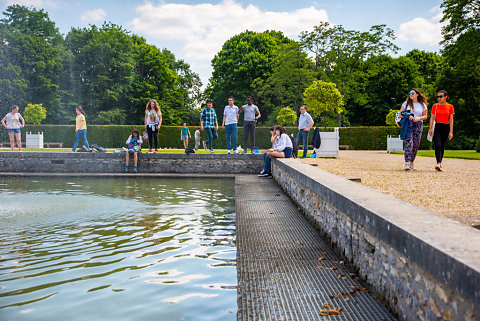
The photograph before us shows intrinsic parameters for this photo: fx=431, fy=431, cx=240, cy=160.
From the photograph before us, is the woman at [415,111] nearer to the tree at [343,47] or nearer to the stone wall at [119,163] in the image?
the stone wall at [119,163]

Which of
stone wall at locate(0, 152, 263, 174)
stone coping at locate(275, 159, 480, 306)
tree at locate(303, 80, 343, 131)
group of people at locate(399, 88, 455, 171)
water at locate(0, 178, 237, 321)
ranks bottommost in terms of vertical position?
water at locate(0, 178, 237, 321)

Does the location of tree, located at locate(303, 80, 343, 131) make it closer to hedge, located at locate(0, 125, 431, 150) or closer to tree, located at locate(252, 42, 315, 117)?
hedge, located at locate(0, 125, 431, 150)

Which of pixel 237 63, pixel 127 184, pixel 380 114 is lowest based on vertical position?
pixel 127 184

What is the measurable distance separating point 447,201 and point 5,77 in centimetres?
4534

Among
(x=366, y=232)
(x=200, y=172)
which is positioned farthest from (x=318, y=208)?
(x=200, y=172)

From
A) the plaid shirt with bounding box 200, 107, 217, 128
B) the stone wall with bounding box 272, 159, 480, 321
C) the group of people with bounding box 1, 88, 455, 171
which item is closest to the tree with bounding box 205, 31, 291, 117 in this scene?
the group of people with bounding box 1, 88, 455, 171

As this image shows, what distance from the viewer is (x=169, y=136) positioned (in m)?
35.6

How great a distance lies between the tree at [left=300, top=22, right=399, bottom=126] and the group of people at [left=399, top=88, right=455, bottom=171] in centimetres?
3407

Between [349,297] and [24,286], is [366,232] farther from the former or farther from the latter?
[24,286]

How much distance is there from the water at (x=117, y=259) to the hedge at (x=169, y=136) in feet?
87.5

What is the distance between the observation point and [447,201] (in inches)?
210

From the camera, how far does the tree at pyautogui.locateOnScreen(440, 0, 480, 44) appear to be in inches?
1131

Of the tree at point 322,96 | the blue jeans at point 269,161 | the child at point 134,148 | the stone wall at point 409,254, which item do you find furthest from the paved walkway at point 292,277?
the tree at point 322,96

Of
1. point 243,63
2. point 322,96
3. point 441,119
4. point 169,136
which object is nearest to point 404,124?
point 441,119
